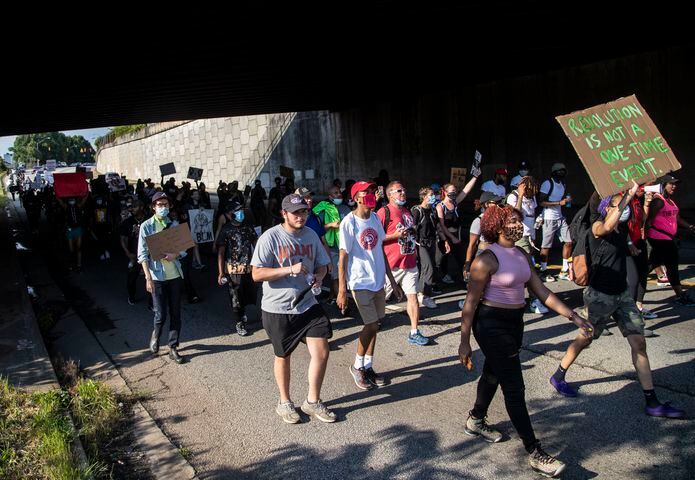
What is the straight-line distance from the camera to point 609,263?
455cm

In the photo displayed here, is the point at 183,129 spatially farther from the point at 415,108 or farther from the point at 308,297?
the point at 308,297

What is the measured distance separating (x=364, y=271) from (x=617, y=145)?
233cm

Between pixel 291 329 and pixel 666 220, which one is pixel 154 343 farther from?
pixel 666 220

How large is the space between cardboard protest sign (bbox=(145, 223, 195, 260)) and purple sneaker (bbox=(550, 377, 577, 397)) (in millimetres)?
4081

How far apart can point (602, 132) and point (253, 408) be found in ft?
12.2

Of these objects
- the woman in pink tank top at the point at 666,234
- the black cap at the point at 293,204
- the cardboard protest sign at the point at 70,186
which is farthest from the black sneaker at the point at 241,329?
the cardboard protest sign at the point at 70,186

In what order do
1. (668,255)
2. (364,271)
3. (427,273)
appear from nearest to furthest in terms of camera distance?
(364,271)
(668,255)
(427,273)

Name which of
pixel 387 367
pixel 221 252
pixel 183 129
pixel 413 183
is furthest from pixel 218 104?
pixel 183 129

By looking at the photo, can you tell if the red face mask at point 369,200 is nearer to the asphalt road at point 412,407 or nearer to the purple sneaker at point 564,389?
the asphalt road at point 412,407

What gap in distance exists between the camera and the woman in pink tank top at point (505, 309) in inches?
145

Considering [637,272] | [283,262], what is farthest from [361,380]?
[637,272]

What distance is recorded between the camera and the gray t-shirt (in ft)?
14.4

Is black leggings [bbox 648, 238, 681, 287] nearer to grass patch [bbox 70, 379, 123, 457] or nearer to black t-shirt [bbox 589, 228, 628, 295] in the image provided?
black t-shirt [bbox 589, 228, 628, 295]

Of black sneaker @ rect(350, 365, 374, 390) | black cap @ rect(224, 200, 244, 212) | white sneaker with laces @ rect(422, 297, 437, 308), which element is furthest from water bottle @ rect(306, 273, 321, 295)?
white sneaker with laces @ rect(422, 297, 437, 308)
